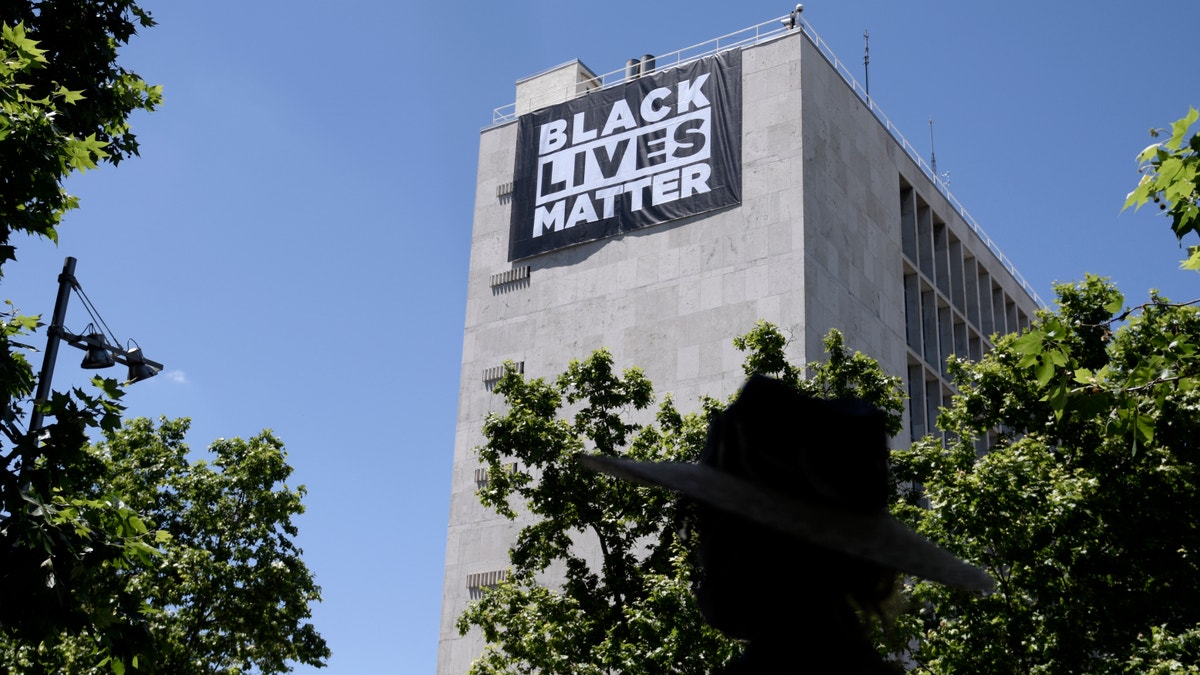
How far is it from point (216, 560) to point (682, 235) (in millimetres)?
18331

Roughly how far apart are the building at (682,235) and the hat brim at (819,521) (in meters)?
32.8

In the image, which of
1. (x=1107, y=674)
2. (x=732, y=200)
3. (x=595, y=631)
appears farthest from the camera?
(x=732, y=200)

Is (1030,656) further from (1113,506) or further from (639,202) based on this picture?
(639,202)

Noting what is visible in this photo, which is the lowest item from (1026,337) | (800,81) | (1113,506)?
(1026,337)

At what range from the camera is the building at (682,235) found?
37.8 meters

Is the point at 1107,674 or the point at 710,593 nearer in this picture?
the point at 710,593

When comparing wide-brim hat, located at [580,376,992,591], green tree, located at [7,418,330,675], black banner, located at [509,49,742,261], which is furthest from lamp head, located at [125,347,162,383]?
black banner, located at [509,49,742,261]

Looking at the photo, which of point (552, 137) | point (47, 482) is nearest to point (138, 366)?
point (47, 482)

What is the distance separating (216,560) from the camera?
Answer: 27.7 metres

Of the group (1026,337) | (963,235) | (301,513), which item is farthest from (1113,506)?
(963,235)

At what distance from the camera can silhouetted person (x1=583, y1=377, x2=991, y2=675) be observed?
Answer: 2711 millimetres

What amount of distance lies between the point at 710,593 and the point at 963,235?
51.1m

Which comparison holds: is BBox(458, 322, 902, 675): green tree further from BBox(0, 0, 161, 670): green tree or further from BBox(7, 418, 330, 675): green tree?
BBox(0, 0, 161, 670): green tree

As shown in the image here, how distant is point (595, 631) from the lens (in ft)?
73.9
